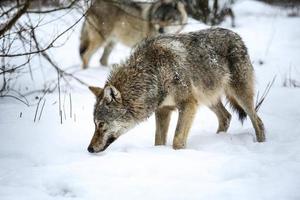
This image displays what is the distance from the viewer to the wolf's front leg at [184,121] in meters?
5.14

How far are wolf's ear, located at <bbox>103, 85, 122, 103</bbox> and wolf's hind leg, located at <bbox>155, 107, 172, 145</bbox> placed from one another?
0.77 m

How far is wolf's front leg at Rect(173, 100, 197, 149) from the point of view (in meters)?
5.14

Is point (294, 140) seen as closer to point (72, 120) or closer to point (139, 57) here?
point (139, 57)

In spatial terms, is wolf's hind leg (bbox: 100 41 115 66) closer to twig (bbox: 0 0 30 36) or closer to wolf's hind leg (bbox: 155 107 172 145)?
wolf's hind leg (bbox: 155 107 172 145)

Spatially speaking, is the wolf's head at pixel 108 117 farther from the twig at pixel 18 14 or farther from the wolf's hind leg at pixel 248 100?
the wolf's hind leg at pixel 248 100

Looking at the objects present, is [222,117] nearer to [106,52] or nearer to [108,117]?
[108,117]

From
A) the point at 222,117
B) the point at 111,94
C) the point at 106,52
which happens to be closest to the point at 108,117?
the point at 111,94

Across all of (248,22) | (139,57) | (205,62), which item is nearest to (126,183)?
(139,57)

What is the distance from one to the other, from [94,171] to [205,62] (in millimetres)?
2117

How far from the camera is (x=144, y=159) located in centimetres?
432

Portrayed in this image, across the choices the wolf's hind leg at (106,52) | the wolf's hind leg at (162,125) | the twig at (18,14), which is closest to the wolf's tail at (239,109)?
the wolf's hind leg at (162,125)

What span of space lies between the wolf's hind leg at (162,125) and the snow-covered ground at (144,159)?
0.21 metres

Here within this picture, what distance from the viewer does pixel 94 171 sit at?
402 centimetres

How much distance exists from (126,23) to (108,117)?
20.0 feet
